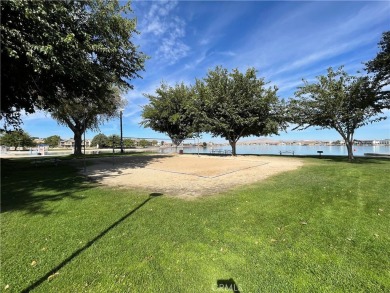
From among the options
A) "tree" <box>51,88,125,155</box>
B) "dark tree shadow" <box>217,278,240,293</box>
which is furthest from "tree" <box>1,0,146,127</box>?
"tree" <box>51,88,125,155</box>

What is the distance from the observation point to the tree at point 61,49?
23.5ft

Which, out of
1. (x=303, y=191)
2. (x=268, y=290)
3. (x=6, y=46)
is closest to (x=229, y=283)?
(x=268, y=290)

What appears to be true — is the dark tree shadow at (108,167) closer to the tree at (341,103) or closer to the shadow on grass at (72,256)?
the shadow on grass at (72,256)

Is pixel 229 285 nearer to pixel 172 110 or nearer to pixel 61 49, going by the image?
pixel 61 49

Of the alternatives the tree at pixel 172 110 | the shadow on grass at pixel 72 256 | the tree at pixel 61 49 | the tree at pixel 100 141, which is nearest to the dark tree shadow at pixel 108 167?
the tree at pixel 61 49

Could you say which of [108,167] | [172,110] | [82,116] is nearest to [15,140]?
[82,116]

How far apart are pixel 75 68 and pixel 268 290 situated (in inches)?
379

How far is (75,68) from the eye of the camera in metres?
8.95

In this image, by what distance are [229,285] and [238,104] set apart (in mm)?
20521

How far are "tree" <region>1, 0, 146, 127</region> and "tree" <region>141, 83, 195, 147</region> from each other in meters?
15.5

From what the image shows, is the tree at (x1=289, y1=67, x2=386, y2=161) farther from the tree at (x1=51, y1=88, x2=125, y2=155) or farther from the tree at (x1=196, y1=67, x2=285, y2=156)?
the tree at (x1=51, y1=88, x2=125, y2=155)

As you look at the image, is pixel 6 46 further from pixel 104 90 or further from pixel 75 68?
pixel 104 90

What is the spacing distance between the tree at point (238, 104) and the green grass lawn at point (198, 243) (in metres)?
16.4

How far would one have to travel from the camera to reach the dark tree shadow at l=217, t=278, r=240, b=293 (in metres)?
2.68
